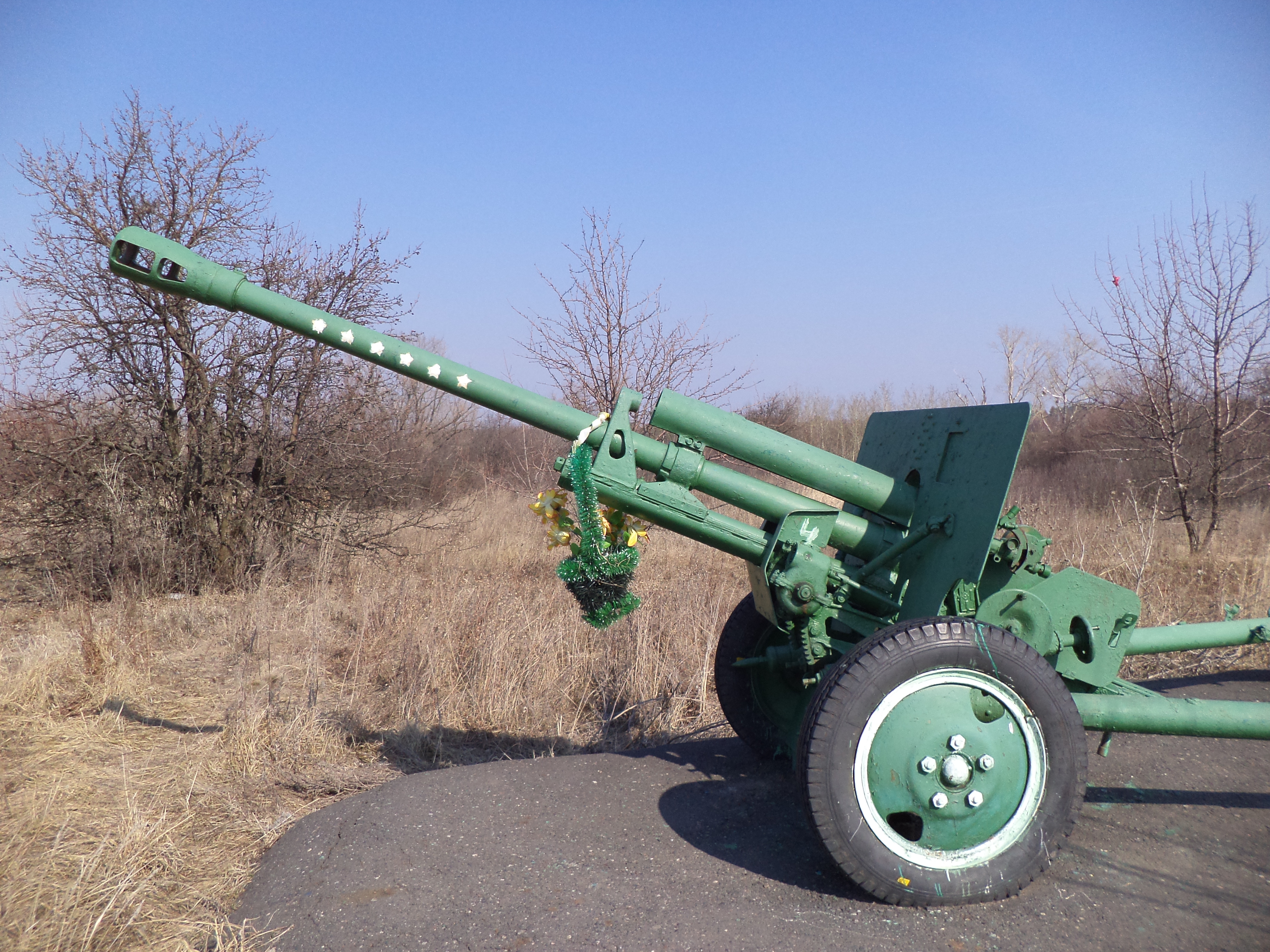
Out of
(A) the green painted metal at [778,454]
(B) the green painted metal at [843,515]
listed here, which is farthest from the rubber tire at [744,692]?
(A) the green painted metal at [778,454]

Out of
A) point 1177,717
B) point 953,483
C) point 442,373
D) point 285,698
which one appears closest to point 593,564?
point 442,373

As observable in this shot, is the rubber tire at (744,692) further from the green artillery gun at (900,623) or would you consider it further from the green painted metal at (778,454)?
the green painted metal at (778,454)

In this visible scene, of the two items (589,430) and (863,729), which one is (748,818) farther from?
(589,430)

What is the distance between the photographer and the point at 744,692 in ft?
13.5

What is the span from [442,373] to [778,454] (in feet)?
4.65

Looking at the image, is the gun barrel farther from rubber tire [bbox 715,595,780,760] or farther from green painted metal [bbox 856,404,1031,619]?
rubber tire [bbox 715,595,780,760]

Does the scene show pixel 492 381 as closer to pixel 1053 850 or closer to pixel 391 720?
pixel 1053 850

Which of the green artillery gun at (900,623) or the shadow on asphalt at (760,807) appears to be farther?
the shadow on asphalt at (760,807)

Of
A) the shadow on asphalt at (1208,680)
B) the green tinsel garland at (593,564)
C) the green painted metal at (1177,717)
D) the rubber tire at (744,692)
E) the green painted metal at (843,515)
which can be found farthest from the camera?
the shadow on asphalt at (1208,680)

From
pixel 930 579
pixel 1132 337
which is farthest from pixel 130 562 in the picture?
pixel 1132 337

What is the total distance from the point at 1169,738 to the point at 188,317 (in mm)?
8883

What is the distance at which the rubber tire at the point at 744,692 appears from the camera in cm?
409

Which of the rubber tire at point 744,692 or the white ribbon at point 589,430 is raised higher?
the white ribbon at point 589,430

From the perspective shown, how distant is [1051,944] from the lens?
8.51 feet
